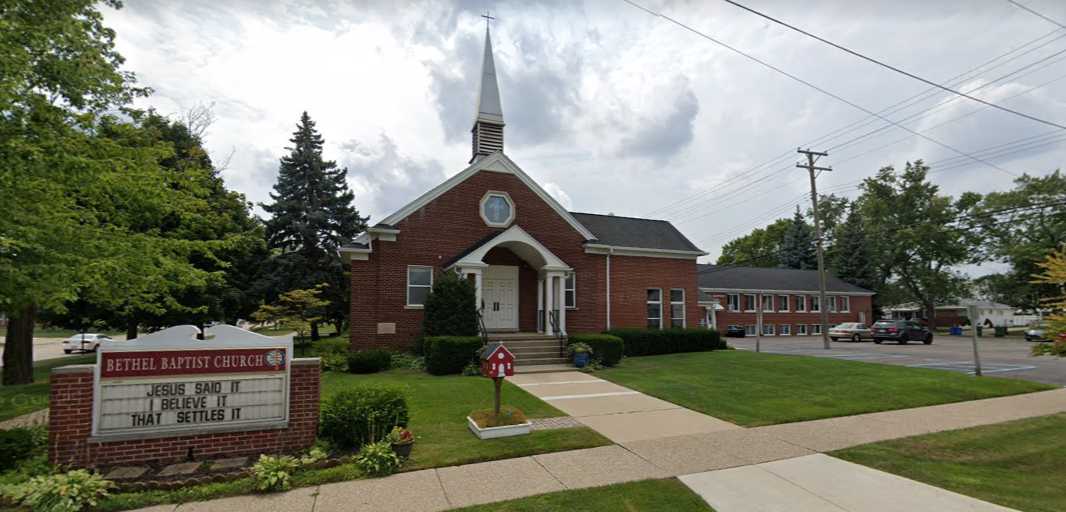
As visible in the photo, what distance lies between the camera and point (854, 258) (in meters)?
53.2

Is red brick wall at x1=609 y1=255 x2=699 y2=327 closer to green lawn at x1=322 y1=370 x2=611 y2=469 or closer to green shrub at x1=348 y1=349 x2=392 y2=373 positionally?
green lawn at x1=322 y1=370 x2=611 y2=469

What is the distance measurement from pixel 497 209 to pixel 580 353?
6.58m

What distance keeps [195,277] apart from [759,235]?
244ft

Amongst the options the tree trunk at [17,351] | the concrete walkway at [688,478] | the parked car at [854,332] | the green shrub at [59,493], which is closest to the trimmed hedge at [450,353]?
the concrete walkway at [688,478]

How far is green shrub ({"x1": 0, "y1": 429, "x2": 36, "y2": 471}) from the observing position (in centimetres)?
611

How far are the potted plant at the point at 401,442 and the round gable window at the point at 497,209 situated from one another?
12.6m

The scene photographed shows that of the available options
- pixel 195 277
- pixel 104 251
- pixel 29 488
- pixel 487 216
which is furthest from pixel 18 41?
pixel 487 216

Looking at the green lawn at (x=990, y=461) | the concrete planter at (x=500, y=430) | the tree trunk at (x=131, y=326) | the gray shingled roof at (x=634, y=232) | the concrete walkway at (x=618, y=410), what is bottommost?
the green lawn at (x=990, y=461)

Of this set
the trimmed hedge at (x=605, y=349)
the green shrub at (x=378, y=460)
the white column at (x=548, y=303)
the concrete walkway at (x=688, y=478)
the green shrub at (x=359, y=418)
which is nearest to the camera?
the concrete walkway at (x=688, y=478)

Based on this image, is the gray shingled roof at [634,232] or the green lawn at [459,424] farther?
the gray shingled roof at [634,232]

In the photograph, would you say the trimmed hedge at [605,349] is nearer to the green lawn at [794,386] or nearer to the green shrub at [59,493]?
the green lawn at [794,386]

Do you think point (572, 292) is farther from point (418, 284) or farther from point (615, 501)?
point (615, 501)

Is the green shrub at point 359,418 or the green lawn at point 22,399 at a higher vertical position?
the green shrub at point 359,418

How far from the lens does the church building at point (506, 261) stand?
17062mm
